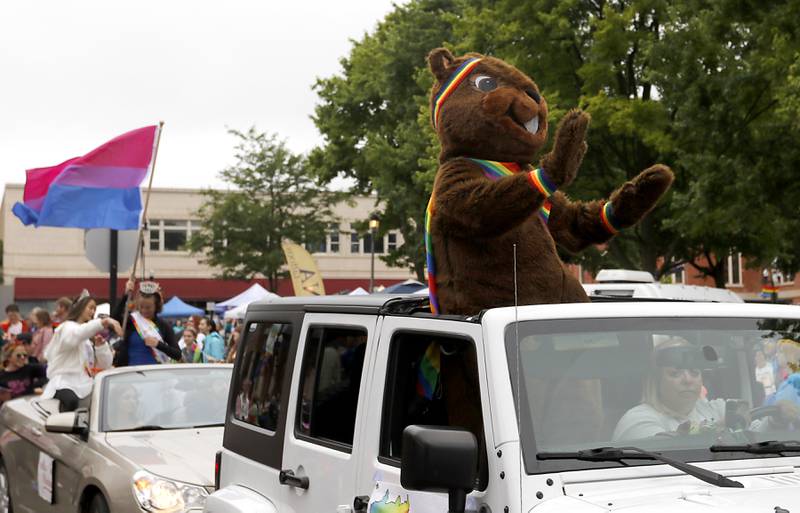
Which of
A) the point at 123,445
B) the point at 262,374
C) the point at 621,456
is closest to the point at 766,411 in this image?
the point at 621,456

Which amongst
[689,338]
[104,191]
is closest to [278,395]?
[689,338]

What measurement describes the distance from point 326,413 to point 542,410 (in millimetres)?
1239

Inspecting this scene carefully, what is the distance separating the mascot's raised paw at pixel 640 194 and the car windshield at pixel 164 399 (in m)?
4.17

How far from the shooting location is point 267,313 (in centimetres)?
525

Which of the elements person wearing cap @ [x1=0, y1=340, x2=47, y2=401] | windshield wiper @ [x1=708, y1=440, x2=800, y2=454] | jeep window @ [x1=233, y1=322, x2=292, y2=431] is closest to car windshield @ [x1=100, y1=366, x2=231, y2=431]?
jeep window @ [x1=233, y1=322, x2=292, y2=431]

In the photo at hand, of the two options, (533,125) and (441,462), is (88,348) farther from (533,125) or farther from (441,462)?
(441,462)

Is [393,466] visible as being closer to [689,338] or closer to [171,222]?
[689,338]

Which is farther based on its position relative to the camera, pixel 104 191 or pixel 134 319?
pixel 104 191

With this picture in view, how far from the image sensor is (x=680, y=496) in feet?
10.5

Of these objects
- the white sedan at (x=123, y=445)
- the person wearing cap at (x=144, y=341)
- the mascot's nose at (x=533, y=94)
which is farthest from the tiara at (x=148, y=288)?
the mascot's nose at (x=533, y=94)

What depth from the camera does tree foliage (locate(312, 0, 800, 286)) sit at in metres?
20.1

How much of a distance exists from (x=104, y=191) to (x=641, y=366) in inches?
401

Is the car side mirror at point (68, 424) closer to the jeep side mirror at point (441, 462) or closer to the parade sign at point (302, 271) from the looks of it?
the jeep side mirror at point (441, 462)

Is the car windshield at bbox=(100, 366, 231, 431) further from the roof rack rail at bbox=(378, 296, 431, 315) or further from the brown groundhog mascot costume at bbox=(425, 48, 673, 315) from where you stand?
the roof rack rail at bbox=(378, 296, 431, 315)
